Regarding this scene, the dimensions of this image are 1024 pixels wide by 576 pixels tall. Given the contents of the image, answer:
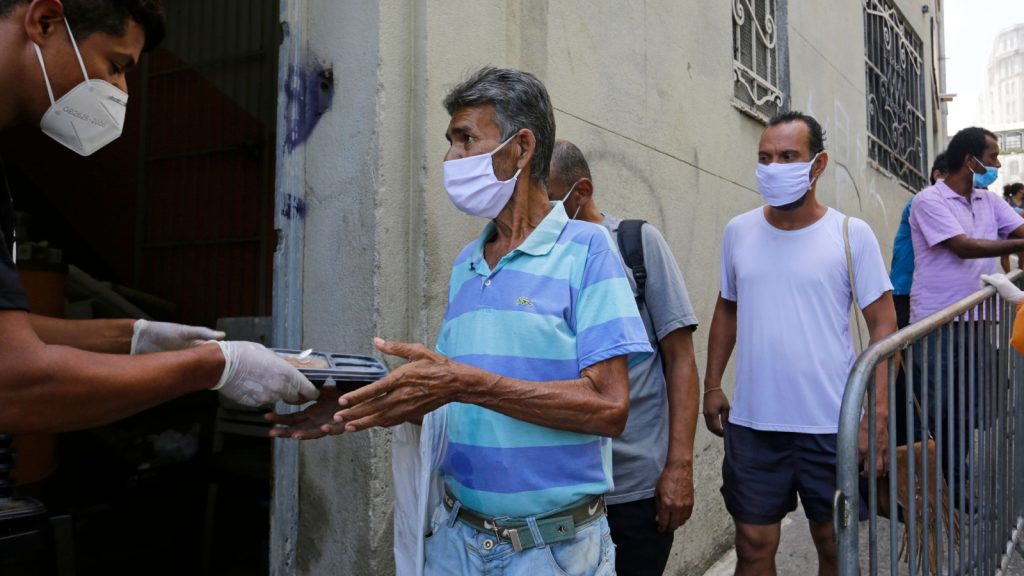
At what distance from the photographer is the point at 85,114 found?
5.50 feet

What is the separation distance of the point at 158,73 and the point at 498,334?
22.5ft

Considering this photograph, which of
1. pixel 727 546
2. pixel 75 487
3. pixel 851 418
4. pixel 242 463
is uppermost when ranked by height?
pixel 851 418

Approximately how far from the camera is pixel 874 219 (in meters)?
7.79

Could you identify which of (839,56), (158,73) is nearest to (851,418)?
(839,56)

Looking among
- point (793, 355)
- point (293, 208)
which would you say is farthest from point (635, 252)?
point (293, 208)

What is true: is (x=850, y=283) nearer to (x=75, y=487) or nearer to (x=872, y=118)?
(x=75, y=487)

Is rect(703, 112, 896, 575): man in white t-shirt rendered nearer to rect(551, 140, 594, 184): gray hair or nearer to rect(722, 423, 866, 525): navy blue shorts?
rect(722, 423, 866, 525): navy blue shorts

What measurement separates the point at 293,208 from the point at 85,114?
893 mm

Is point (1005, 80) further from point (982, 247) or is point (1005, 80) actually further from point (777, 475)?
point (777, 475)

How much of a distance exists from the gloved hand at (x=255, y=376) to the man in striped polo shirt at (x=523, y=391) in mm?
151

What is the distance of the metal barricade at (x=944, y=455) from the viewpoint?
6.38 feet

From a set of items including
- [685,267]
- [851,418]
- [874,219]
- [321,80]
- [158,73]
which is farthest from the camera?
[874,219]

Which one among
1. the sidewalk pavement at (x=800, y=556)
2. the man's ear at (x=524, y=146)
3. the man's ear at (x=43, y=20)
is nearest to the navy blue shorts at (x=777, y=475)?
the sidewalk pavement at (x=800, y=556)

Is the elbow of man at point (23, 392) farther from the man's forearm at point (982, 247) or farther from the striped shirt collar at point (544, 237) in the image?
the man's forearm at point (982, 247)
